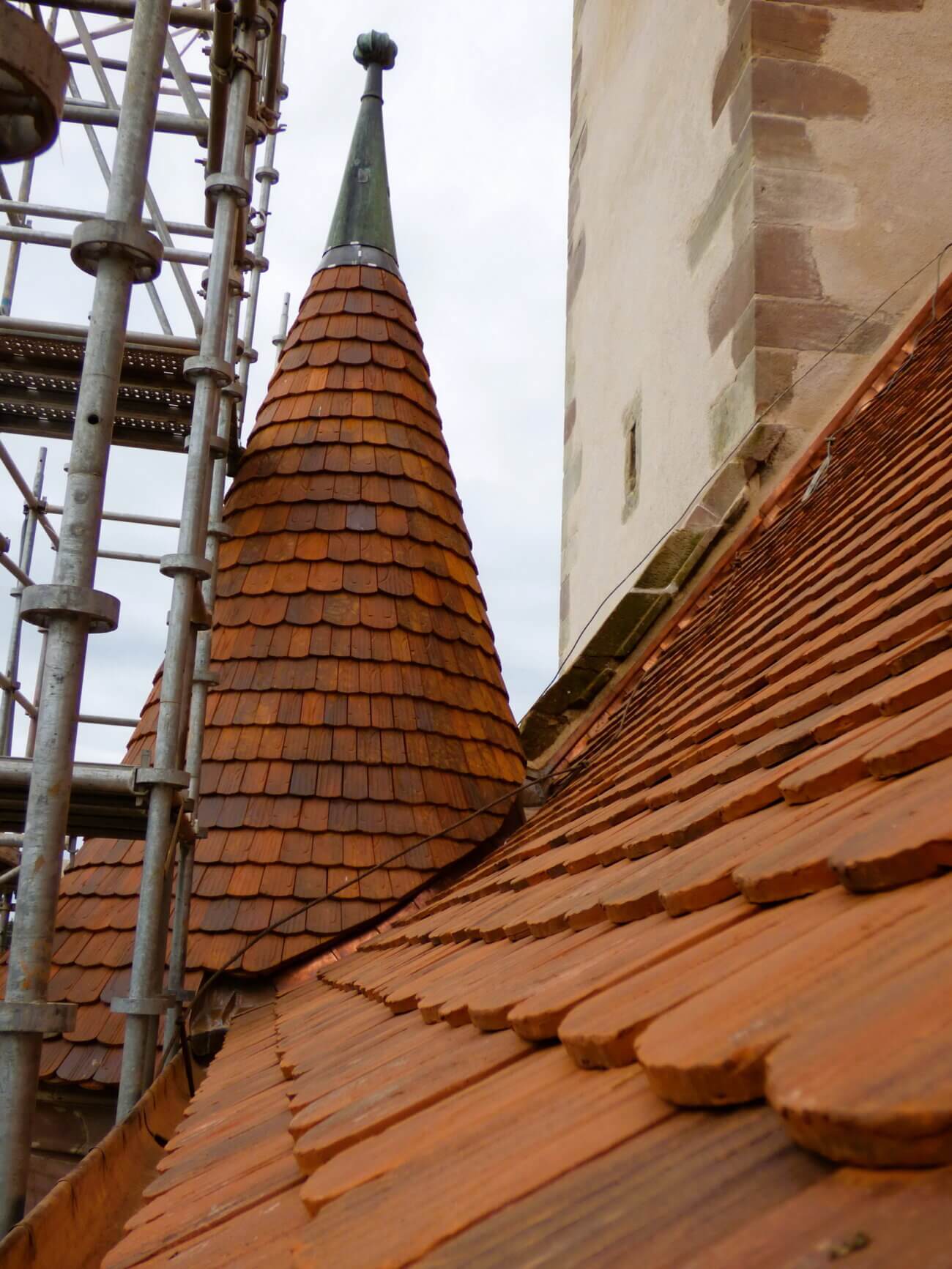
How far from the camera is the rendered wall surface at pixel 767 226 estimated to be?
18.8 ft

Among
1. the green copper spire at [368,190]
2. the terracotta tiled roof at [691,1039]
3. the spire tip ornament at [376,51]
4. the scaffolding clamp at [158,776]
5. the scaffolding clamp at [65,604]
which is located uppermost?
the spire tip ornament at [376,51]

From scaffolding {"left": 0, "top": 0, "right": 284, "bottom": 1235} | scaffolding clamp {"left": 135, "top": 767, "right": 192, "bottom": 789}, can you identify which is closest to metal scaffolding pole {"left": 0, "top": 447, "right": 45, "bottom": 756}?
scaffolding {"left": 0, "top": 0, "right": 284, "bottom": 1235}

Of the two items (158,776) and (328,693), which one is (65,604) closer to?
(158,776)

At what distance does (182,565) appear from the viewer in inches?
182

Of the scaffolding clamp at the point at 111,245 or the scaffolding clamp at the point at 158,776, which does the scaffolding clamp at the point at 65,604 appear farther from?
the scaffolding clamp at the point at 111,245

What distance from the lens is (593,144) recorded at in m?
8.96

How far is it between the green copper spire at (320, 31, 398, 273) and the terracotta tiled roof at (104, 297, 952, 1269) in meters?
4.45

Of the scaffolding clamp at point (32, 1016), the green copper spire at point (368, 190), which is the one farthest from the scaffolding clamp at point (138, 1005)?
the green copper spire at point (368, 190)

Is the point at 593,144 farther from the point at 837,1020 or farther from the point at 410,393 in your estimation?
the point at 837,1020

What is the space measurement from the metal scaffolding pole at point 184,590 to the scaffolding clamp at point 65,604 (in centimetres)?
81

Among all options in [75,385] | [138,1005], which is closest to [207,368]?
[75,385]

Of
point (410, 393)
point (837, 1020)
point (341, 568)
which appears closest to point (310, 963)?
point (341, 568)

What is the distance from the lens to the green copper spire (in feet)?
22.2

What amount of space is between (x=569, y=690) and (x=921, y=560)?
351cm
